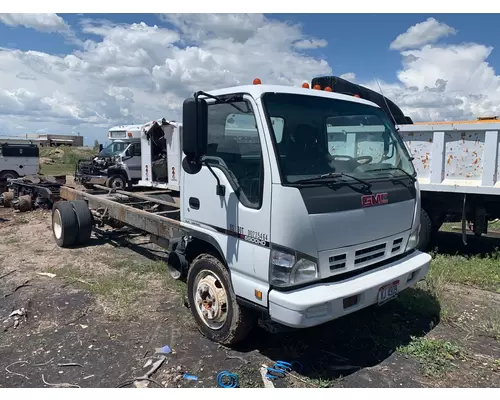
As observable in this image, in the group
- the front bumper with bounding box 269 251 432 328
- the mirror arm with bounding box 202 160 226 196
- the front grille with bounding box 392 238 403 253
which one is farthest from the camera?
the front grille with bounding box 392 238 403 253

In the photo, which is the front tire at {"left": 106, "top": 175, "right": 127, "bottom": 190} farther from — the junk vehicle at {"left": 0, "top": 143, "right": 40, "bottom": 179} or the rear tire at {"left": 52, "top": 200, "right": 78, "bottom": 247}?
the rear tire at {"left": 52, "top": 200, "right": 78, "bottom": 247}

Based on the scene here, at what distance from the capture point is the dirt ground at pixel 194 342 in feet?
11.4

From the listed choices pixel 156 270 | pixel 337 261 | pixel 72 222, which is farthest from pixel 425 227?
pixel 72 222

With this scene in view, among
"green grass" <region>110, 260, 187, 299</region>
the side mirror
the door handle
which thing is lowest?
"green grass" <region>110, 260, 187, 299</region>

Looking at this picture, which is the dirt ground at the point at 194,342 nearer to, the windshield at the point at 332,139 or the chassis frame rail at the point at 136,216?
the chassis frame rail at the point at 136,216

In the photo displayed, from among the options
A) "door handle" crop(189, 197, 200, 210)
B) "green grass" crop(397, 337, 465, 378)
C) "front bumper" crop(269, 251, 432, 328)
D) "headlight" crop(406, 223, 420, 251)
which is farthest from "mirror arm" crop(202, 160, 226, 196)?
"green grass" crop(397, 337, 465, 378)

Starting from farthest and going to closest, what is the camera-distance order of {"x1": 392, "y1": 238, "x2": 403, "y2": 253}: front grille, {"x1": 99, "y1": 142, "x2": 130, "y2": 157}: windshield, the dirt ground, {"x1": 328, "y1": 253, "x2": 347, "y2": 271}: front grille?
1. {"x1": 99, "y1": 142, "x2": 130, "y2": 157}: windshield
2. {"x1": 392, "y1": 238, "x2": 403, "y2": 253}: front grille
3. the dirt ground
4. {"x1": 328, "y1": 253, "x2": 347, "y2": 271}: front grille

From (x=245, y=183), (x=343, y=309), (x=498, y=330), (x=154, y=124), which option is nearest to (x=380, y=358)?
(x=343, y=309)

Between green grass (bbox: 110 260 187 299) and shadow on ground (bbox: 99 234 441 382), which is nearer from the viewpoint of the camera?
shadow on ground (bbox: 99 234 441 382)

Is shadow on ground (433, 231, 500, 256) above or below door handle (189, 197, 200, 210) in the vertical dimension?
below

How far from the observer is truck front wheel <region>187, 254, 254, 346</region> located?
3.67 metres

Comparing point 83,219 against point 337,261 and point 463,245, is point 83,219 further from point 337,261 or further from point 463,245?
point 463,245

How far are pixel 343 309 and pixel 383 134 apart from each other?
1.91 metres

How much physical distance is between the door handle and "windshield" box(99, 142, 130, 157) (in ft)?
44.2
